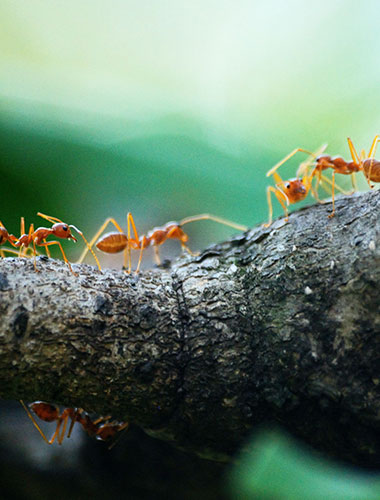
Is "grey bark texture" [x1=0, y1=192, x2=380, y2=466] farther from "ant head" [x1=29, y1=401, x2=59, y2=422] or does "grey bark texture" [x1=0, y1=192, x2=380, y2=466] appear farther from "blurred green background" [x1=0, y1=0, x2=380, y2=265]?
"blurred green background" [x1=0, y1=0, x2=380, y2=265]

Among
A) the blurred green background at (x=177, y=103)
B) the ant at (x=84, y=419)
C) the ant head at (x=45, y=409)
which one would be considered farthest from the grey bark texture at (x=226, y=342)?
the blurred green background at (x=177, y=103)

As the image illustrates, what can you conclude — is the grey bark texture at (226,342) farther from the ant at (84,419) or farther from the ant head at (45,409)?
the ant head at (45,409)

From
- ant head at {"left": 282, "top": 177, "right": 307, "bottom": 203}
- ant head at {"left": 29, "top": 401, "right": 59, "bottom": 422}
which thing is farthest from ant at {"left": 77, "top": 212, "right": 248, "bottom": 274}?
ant head at {"left": 29, "top": 401, "right": 59, "bottom": 422}

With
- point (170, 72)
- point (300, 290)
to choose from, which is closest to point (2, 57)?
point (170, 72)

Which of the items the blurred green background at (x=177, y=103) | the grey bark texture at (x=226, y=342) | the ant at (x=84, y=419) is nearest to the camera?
the grey bark texture at (x=226, y=342)

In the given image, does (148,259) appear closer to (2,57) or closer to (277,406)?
(2,57)

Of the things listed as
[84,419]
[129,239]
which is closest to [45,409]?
[84,419]
